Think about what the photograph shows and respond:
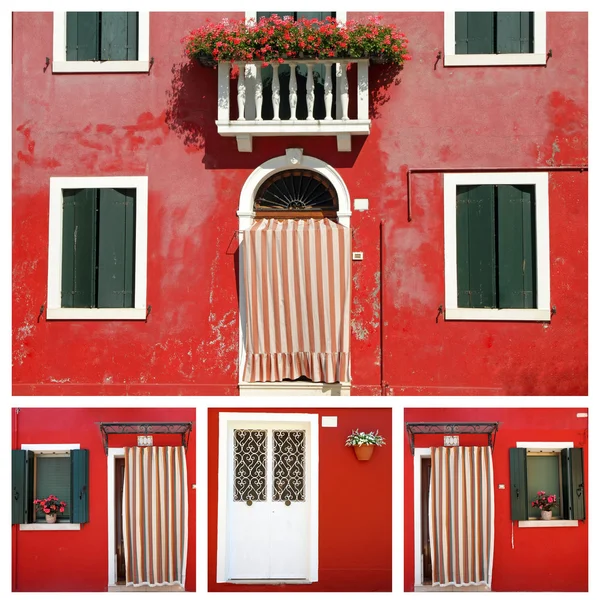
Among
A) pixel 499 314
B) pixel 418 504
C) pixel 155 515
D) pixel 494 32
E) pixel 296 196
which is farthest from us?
pixel 296 196

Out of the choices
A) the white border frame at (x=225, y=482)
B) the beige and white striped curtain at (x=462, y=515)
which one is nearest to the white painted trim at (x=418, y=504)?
the beige and white striped curtain at (x=462, y=515)

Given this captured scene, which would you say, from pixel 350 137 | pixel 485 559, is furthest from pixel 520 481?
pixel 350 137

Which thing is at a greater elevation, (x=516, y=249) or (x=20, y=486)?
(x=516, y=249)

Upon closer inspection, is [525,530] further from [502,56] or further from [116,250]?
[116,250]

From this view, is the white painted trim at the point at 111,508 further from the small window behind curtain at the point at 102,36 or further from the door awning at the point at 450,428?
the small window behind curtain at the point at 102,36

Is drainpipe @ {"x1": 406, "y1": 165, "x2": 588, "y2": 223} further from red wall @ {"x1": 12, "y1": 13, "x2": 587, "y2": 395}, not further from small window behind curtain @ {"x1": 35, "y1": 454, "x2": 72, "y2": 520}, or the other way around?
small window behind curtain @ {"x1": 35, "y1": 454, "x2": 72, "y2": 520}

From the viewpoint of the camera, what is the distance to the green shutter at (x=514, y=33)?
1093 cm

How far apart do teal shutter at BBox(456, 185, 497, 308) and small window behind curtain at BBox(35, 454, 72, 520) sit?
5655mm

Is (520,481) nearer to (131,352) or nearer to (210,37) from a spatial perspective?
(131,352)

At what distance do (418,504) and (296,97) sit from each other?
545 cm

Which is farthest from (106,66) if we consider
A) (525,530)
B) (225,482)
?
(525,530)

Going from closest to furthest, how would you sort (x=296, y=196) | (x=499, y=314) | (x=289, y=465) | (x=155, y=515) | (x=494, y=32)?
(x=155, y=515) < (x=289, y=465) < (x=499, y=314) < (x=494, y=32) < (x=296, y=196)

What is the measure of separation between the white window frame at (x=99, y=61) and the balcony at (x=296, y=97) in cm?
119

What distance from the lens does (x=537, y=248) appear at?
10898 millimetres
